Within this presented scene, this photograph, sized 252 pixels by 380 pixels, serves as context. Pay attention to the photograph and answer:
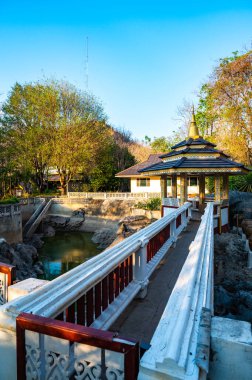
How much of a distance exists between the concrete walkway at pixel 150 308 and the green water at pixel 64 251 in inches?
429

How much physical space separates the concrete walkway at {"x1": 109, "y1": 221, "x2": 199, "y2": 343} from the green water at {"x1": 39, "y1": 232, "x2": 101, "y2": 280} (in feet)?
35.7

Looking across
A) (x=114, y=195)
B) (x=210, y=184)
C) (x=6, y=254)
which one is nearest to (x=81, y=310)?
(x=6, y=254)

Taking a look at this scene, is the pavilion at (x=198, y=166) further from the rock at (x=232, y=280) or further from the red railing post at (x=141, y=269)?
the red railing post at (x=141, y=269)

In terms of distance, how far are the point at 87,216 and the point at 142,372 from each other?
26.3 meters

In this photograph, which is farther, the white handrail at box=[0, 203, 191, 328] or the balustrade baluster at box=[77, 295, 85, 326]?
the balustrade baluster at box=[77, 295, 85, 326]

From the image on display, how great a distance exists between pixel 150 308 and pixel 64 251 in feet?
57.6

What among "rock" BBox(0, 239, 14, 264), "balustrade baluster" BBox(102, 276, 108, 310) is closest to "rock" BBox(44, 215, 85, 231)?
"rock" BBox(0, 239, 14, 264)

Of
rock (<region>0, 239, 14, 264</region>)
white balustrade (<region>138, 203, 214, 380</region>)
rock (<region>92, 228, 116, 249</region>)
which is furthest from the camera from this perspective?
rock (<region>92, 228, 116, 249</region>)

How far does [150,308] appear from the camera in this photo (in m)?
3.84

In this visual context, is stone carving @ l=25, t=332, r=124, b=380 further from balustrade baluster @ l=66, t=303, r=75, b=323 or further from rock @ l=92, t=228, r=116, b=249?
rock @ l=92, t=228, r=116, b=249

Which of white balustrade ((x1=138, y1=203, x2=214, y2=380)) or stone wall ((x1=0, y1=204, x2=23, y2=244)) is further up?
white balustrade ((x1=138, y1=203, x2=214, y2=380))

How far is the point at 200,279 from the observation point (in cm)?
249

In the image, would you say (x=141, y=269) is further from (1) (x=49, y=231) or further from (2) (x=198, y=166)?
(1) (x=49, y=231)

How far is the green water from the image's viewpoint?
16.4m
